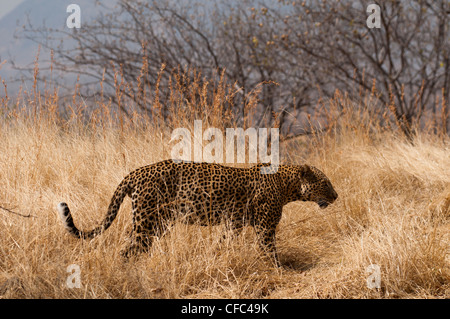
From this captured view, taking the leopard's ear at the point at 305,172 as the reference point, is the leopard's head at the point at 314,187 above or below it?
below

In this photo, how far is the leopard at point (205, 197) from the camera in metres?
3.23

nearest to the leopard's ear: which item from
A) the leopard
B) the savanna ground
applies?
the leopard

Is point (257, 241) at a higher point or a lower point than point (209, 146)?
lower

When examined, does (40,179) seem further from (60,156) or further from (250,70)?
(250,70)

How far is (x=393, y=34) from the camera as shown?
416 inches

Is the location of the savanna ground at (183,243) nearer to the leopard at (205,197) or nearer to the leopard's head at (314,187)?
the leopard at (205,197)

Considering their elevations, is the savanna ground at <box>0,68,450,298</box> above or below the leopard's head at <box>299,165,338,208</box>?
below

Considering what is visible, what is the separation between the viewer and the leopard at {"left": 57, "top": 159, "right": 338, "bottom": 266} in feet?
10.6

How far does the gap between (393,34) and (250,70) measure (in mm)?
3110

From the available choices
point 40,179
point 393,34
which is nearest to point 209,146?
point 40,179

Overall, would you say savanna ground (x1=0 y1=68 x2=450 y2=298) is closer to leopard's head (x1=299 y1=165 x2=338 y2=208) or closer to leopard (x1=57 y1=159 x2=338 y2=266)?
leopard (x1=57 y1=159 x2=338 y2=266)

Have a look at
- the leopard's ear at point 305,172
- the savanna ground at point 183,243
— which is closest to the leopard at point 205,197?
the leopard's ear at point 305,172

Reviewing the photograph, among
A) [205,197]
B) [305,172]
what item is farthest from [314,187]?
[205,197]
